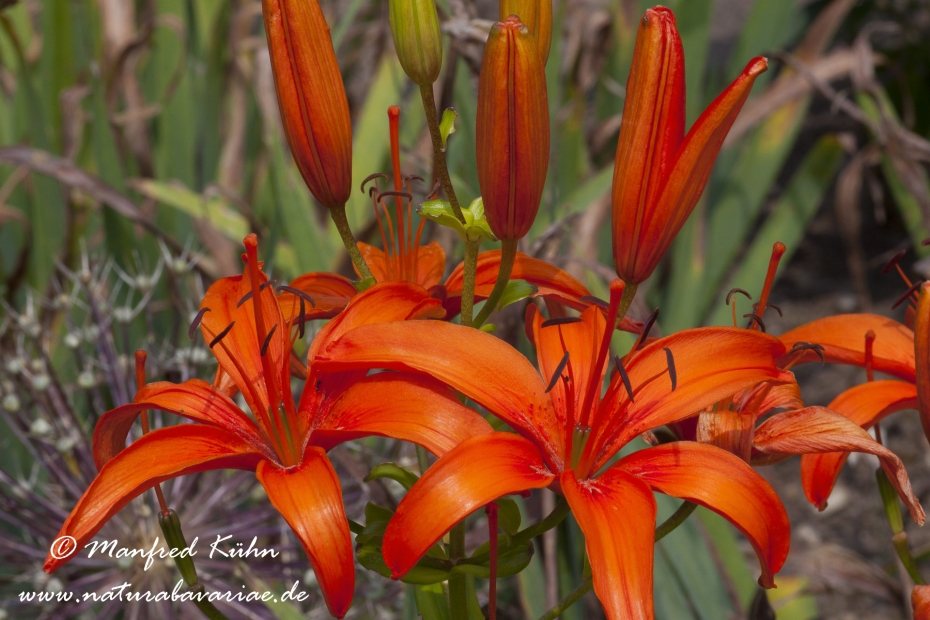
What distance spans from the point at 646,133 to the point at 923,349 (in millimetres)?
251

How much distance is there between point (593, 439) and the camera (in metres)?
0.59

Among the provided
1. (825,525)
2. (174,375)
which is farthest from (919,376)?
(825,525)

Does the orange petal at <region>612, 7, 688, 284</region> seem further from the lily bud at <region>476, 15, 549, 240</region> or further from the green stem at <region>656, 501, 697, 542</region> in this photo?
the green stem at <region>656, 501, 697, 542</region>

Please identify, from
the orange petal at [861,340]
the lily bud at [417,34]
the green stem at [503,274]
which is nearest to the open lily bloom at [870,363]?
the orange petal at [861,340]

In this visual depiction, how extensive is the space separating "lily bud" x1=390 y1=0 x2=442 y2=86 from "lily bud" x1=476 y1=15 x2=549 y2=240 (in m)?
0.08

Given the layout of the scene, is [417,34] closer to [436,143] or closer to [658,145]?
[436,143]

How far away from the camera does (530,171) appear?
21.4 inches

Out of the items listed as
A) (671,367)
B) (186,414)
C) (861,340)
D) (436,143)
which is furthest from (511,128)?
(861,340)

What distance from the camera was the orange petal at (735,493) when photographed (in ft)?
1.65

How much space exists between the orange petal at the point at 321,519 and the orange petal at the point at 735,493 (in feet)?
0.61

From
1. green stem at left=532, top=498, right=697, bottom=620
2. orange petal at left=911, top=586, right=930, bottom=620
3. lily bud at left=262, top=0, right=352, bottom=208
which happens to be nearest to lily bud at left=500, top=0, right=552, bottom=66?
lily bud at left=262, top=0, right=352, bottom=208

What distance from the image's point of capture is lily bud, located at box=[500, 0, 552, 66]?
2.00ft

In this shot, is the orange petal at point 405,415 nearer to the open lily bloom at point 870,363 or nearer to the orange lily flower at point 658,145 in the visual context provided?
the orange lily flower at point 658,145

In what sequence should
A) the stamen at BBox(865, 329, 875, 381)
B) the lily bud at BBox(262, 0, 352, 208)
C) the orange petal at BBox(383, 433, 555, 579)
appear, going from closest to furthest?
the orange petal at BBox(383, 433, 555, 579) → the lily bud at BBox(262, 0, 352, 208) → the stamen at BBox(865, 329, 875, 381)
